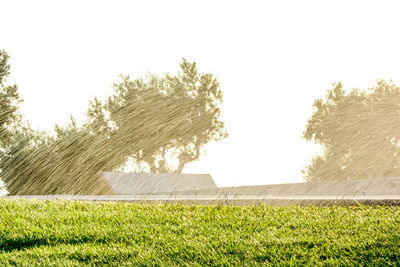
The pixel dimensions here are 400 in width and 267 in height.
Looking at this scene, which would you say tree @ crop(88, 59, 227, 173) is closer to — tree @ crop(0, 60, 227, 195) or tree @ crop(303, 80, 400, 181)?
tree @ crop(0, 60, 227, 195)

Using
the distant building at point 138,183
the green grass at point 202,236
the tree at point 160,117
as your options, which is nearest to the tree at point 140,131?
the tree at point 160,117

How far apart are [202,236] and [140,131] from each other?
25.1 metres

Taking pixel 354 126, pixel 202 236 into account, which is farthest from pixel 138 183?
pixel 354 126

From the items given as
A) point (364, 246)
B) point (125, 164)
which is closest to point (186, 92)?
point (125, 164)

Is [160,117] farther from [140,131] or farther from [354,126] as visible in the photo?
[354,126]

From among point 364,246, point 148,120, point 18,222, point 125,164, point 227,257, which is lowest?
point 364,246

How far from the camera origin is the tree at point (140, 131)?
2720 centimetres

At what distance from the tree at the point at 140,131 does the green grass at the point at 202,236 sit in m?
20.7

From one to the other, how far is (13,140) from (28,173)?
2.47 meters

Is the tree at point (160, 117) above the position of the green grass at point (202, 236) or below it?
above

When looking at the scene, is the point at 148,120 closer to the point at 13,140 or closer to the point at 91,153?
the point at 91,153

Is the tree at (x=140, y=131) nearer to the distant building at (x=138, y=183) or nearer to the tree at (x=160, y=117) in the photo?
the tree at (x=160, y=117)

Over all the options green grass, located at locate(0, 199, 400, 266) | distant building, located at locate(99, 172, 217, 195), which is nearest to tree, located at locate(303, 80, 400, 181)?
distant building, located at locate(99, 172, 217, 195)

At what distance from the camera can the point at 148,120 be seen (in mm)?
29312
